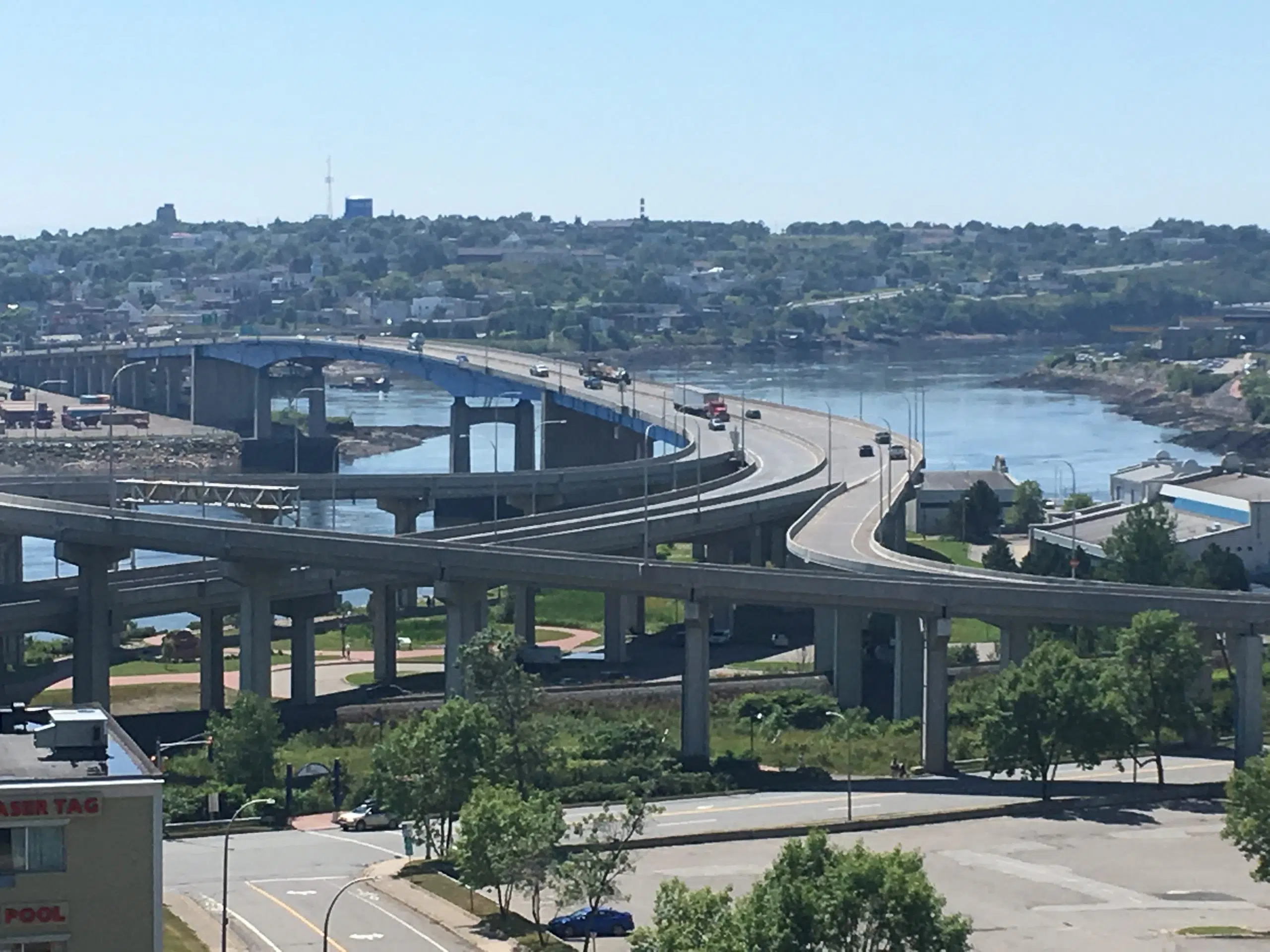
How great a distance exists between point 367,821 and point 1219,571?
23316 millimetres

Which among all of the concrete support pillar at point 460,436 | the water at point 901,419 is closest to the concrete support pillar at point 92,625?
the water at point 901,419

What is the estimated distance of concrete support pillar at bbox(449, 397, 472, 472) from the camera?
270ft

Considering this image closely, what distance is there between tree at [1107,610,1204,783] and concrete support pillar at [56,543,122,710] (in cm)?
1587

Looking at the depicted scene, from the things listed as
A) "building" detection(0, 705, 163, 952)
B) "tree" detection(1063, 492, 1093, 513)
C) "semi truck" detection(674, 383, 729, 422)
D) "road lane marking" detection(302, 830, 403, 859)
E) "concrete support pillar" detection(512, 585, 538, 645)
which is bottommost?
"road lane marking" detection(302, 830, 403, 859)

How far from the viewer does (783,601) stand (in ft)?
117

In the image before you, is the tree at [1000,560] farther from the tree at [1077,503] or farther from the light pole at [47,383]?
the light pole at [47,383]

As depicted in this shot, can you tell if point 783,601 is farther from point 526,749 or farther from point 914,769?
point 526,749

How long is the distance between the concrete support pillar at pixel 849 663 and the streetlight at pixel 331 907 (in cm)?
1376

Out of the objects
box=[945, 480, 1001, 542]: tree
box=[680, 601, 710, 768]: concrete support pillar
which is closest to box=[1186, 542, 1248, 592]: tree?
box=[945, 480, 1001, 542]: tree

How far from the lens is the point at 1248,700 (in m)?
33.2

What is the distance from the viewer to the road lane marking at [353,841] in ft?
92.4

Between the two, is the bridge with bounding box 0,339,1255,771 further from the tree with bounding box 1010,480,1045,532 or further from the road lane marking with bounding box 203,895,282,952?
the road lane marking with bounding box 203,895,282,952

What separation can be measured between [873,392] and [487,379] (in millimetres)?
35662

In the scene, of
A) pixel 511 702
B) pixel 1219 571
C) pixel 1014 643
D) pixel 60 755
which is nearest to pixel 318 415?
pixel 1219 571
